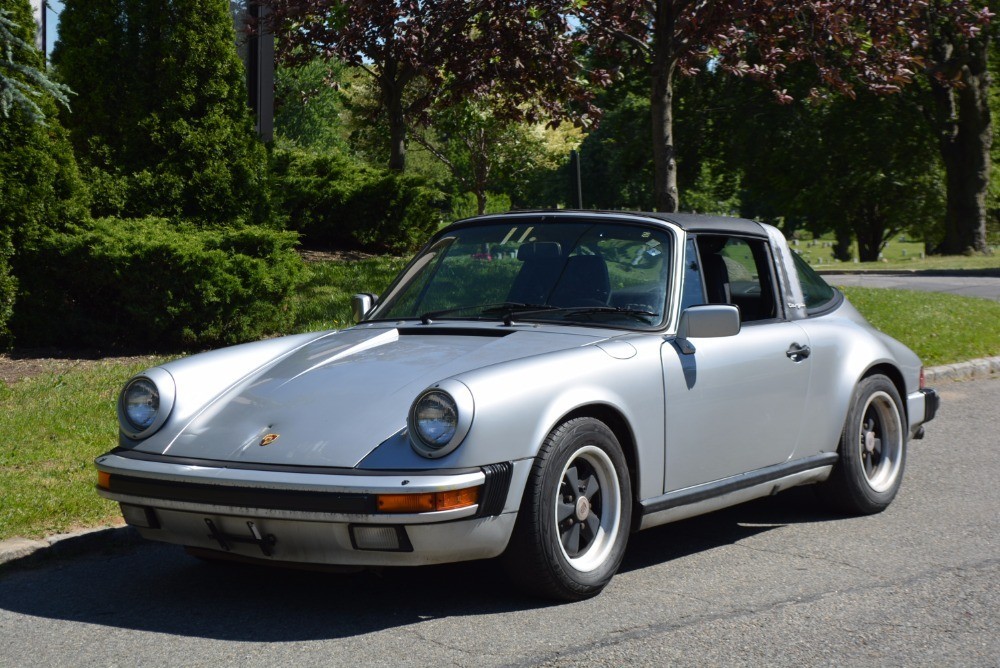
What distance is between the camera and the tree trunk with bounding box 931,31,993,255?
34250mm

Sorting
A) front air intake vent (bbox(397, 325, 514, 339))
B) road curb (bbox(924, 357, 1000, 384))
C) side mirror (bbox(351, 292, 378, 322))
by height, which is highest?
side mirror (bbox(351, 292, 378, 322))

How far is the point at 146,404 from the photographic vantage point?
5012 mm

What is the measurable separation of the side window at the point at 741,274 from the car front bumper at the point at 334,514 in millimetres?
1923

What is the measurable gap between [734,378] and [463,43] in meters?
11.4

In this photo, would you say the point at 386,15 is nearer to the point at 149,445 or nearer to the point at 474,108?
the point at 149,445

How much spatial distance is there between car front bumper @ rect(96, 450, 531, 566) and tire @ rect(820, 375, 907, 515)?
242 cm

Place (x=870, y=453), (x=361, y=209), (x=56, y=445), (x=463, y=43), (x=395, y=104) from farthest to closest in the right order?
(x=395, y=104) < (x=361, y=209) < (x=463, y=43) < (x=56, y=445) < (x=870, y=453)

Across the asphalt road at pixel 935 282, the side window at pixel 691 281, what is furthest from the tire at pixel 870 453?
the asphalt road at pixel 935 282

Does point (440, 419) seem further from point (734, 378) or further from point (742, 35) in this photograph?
point (742, 35)

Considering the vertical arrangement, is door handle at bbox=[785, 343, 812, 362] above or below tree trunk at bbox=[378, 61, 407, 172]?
below

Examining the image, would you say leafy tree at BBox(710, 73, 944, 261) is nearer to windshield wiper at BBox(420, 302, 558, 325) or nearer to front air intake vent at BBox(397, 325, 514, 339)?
windshield wiper at BBox(420, 302, 558, 325)

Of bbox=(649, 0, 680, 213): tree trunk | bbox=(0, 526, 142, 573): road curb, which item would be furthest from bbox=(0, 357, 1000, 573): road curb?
bbox=(649, 0, 680, 213): tree trunk

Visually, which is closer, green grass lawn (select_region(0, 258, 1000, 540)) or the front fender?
the front fender

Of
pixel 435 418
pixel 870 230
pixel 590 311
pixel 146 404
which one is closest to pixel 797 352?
pixel 590 311
